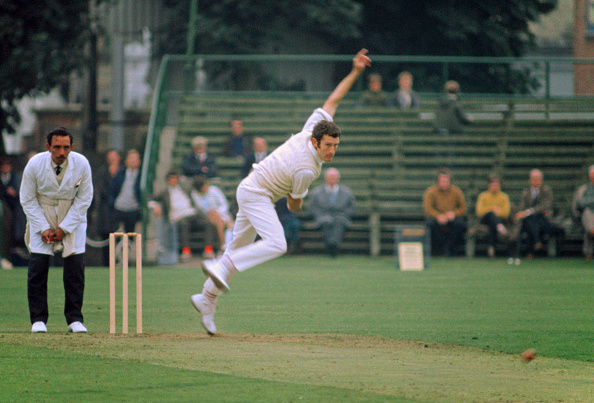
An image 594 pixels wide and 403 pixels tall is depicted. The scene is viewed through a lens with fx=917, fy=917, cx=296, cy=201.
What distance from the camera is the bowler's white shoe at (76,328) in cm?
909

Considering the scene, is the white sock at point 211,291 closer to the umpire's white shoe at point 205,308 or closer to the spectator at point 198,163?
the umpire's white shoe at point 205,308

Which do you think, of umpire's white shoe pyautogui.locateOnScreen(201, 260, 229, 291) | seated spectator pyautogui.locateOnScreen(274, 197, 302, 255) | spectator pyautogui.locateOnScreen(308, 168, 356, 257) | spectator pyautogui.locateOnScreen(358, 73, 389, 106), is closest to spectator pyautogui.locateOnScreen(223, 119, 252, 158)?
spectator pyautogui.locateOnScreen(308, 168, 356, 257)

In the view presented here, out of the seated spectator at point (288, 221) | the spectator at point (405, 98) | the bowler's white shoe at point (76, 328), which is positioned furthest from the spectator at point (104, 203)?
the bowler's white shoe at point (76, 328)

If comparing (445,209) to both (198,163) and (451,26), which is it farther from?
(451,26)

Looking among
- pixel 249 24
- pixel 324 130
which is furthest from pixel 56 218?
pixel 249 24

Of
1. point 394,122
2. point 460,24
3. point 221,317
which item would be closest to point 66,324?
point 221,317

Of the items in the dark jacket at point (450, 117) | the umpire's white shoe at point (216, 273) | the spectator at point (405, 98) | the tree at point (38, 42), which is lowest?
the umpire's white shoe at point (216, 273)

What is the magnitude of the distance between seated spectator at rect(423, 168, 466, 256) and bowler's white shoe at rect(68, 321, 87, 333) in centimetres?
1089

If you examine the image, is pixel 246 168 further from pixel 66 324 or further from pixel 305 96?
pixel 66 324

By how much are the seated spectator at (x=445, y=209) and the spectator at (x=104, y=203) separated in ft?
20.9

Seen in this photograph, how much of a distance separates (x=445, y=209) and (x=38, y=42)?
9.96 meters

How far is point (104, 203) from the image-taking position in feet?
59.9

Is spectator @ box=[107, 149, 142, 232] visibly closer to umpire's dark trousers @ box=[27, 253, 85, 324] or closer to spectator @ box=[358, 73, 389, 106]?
spectator @ box=[358, 73, 389, 106]

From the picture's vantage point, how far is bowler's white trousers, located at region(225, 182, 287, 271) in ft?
28.6
